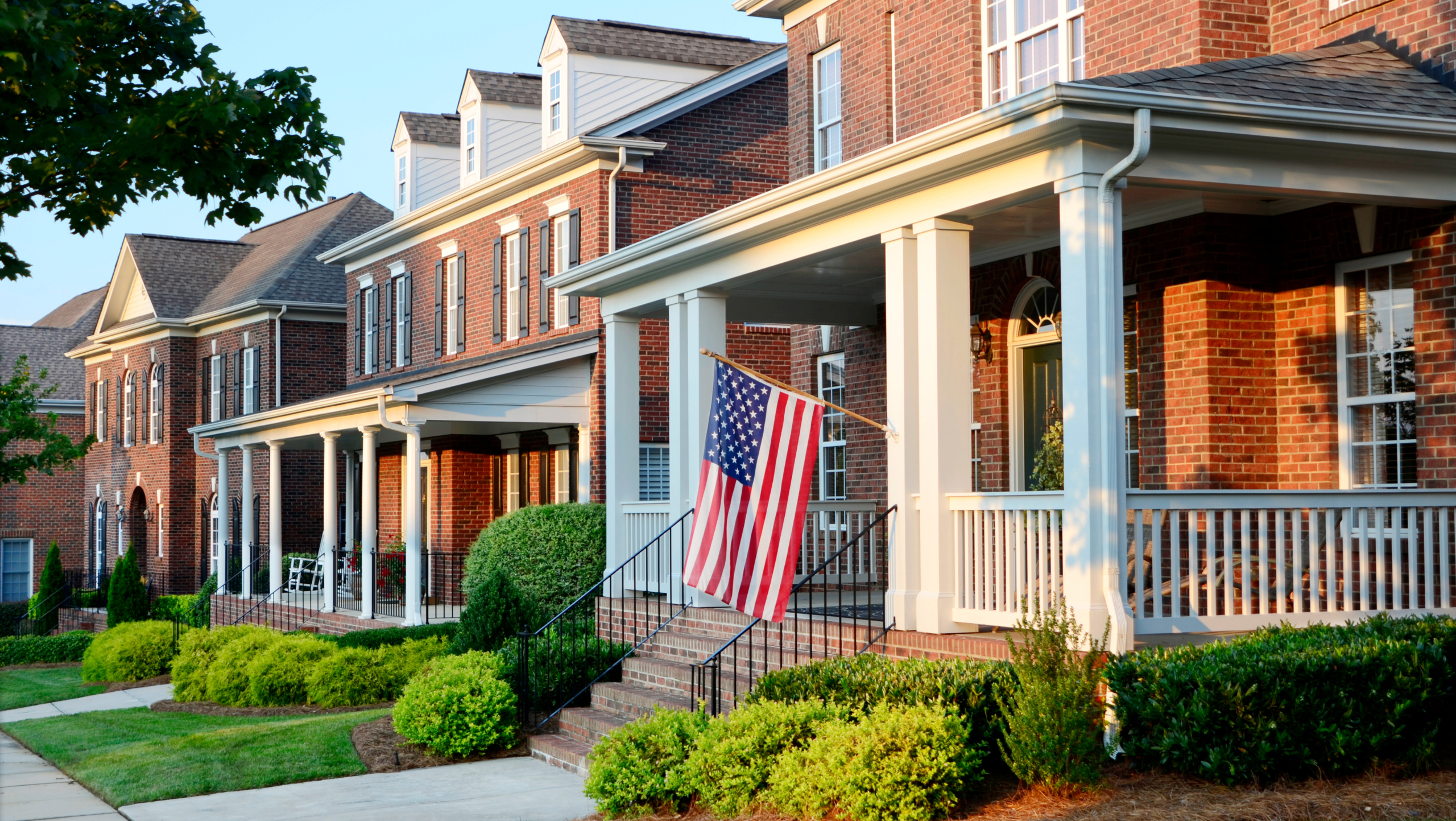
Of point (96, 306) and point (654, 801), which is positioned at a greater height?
point (96, 306)

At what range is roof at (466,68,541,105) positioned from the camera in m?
26.2

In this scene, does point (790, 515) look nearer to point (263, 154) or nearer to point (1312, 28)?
point (263, 154)

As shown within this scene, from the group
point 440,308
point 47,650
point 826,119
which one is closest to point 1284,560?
point 826,119

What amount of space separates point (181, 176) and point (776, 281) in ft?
23.4

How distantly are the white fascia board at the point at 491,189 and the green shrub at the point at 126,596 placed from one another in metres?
8.53

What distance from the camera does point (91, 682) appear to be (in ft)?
74.0

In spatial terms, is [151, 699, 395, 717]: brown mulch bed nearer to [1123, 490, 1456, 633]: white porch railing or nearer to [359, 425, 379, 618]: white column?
[359, 425, 379, 618]: white column

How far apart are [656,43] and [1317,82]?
54.1 feet

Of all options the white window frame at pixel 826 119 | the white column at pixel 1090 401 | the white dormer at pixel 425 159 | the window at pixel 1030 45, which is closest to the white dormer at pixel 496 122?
the white dormer at pixel 425 159

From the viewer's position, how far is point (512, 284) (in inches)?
941

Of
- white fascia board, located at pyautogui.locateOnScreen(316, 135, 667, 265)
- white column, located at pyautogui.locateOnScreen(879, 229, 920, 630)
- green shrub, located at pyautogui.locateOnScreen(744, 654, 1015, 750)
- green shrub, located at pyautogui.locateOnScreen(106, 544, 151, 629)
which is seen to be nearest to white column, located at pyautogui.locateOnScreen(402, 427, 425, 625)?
white fascia board, located at pyautogui.locateOnScreen(316, 135, 667, 265)

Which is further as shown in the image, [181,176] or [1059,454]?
[1059,454]

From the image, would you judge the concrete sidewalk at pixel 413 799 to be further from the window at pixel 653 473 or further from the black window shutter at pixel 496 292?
the black window shutter at pixel 496 292

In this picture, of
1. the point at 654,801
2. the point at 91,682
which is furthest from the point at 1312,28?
the point at 91,682
